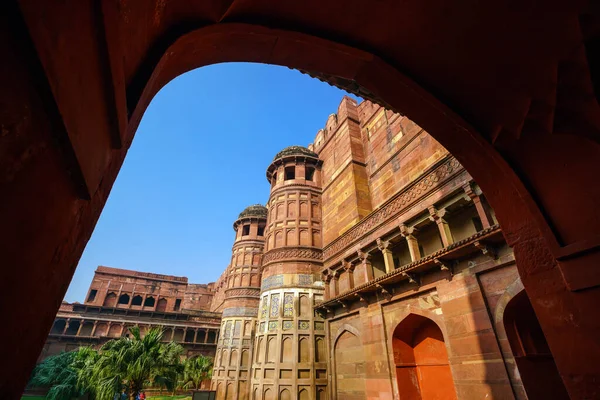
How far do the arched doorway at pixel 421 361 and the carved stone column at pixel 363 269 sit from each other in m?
2.34

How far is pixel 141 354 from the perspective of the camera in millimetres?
12016

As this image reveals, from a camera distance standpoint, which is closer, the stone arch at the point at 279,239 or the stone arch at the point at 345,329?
the stone arch at the point at 345,329

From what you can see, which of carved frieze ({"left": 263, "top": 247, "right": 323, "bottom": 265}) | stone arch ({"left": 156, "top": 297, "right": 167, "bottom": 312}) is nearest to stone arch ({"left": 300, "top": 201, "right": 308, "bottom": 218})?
carved frieze ({"left": 263, "top": 247, "right": 323, "bottom": 265})

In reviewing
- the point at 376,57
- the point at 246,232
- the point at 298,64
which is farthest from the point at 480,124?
the point at 246,232

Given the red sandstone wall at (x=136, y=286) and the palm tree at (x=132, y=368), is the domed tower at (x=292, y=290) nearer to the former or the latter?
the palm tree at (x=132, y=368)

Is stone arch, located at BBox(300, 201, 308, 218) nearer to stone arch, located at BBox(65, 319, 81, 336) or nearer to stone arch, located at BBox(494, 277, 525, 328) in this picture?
stone arch, located at BBox(494, 277, 525, 328)

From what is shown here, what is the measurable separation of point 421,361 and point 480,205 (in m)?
5.21

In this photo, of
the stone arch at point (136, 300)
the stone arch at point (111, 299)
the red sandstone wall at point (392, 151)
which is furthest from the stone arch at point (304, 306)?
the stone arch at point (136, 300)

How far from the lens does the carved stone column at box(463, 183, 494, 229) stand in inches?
292

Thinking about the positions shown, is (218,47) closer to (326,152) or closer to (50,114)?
(50,114)

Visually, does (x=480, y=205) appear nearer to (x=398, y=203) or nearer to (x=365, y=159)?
(x=398, y=203)

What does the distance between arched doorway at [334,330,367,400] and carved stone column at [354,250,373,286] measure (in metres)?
2.09

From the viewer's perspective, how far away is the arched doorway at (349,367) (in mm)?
10571

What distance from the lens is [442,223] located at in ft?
28.6
